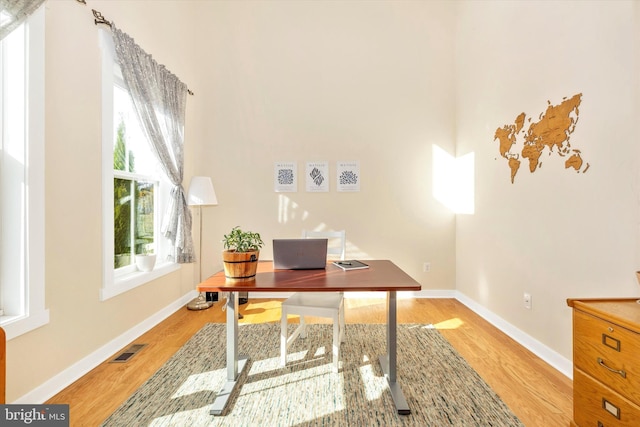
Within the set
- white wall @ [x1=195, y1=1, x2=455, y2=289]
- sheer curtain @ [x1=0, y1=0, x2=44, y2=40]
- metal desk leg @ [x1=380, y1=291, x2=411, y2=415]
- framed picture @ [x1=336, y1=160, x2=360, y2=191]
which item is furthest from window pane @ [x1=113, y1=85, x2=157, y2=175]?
metal desk leg @ [x1=380, y1=291, x2=411, y2=415]

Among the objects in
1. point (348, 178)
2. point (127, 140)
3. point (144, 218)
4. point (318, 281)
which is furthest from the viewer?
point (348, 178)

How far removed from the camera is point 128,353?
94.9 inches

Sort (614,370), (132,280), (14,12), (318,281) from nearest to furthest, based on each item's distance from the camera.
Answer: (614,370)
(14,12)
(318,281)
(132,280)

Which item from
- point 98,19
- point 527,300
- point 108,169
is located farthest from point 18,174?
point 527,300

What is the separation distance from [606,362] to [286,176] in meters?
3.24

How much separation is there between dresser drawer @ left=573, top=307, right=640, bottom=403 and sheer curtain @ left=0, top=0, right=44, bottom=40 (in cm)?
296

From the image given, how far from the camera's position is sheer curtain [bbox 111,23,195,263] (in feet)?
8.43

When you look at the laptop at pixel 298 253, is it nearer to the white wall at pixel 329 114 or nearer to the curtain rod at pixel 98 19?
the white wall at pixel 329 114

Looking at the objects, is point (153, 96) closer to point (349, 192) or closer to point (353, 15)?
point (349, 192)

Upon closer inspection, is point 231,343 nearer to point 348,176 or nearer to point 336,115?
point 348,176

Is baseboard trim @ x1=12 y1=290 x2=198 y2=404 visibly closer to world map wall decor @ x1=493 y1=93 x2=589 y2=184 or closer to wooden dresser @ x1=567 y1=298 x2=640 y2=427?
wooden dresser @ x1=567 y1=298 x2=640 y2=427

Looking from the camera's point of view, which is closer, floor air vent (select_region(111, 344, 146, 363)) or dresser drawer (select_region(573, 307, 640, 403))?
dresser drawer (select_region(573, 307, 640, 403))

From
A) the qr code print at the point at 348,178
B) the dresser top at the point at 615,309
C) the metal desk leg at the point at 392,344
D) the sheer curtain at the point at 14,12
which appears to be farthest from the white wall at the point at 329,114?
the dresser top at the point at 615,309

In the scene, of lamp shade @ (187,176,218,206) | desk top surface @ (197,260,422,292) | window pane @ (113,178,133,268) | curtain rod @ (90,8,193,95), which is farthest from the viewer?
lamp shade @ (187,176,218,206)
